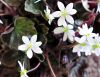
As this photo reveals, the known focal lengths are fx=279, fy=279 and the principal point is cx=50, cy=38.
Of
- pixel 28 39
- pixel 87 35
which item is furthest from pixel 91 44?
pixel 28 39

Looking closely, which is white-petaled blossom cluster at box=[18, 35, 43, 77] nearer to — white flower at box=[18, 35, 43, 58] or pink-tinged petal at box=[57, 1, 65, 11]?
white flower at box=[18, 35, 43, 58]

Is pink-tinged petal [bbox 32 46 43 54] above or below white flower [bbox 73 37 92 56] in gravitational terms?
above

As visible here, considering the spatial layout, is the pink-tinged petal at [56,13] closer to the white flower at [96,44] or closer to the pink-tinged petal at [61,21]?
the pink-tinged petal at [61,21]

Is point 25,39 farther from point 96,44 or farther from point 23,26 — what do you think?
point 96,44

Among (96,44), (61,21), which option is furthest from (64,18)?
(96,44)

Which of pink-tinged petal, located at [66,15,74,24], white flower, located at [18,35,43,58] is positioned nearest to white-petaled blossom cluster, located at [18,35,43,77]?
white flower, located at [18,35,43,58]

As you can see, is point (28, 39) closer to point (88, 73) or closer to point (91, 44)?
point (91, 44)
